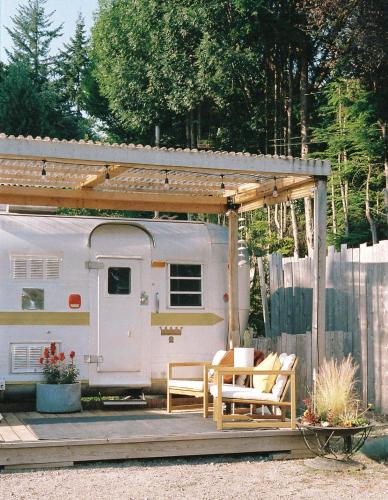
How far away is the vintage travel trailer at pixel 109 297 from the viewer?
34.3 ft

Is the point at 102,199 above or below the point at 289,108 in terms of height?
below

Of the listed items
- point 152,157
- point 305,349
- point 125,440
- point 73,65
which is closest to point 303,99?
point 305,349

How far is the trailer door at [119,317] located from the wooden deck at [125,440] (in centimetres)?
144

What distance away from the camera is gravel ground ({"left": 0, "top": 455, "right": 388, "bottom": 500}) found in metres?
6.89

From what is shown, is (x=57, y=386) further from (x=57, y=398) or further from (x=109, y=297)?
(x=109, y=297)

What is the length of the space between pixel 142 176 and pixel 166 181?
20.4 inches

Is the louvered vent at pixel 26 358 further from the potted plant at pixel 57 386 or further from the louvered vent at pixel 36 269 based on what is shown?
Answer: the louvered vent at pixel 36 269

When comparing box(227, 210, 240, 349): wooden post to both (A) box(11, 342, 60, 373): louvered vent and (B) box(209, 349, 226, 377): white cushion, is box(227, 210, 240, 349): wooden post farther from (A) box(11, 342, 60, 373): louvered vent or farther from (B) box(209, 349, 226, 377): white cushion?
(A) box(11, 342, 60, 373): louvered vent

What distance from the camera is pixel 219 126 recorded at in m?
25.5

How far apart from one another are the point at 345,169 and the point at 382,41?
3.75 m

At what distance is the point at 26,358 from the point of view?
10.3 metres

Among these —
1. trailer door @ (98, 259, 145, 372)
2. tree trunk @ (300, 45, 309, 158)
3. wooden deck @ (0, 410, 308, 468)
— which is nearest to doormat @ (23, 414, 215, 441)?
wooden deck @ (0, 410, 308, 468)

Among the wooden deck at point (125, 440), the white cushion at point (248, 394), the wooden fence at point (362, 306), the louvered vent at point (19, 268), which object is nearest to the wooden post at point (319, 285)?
the white cushion at point (248, 394)

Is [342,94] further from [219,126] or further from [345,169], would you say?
[219,126]
